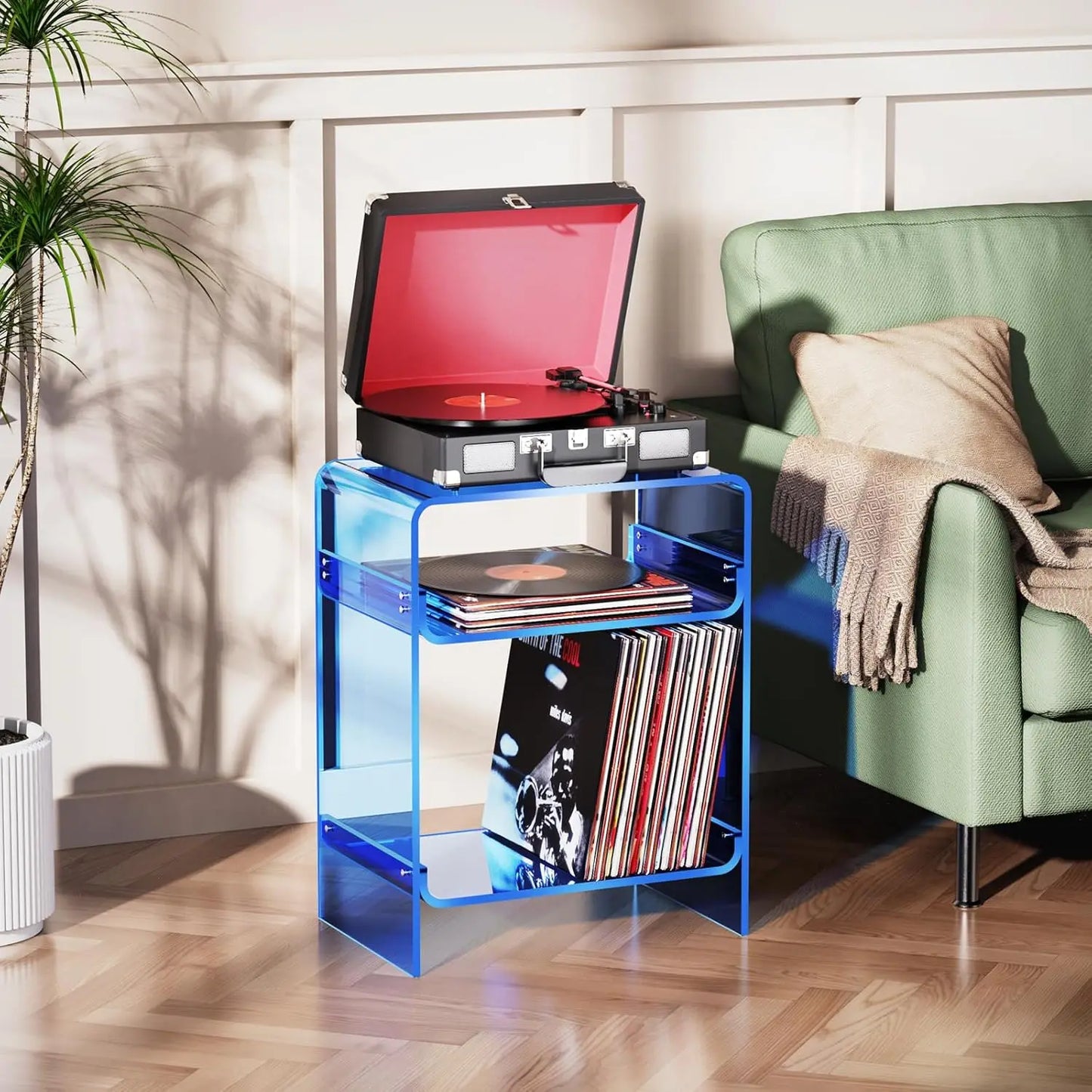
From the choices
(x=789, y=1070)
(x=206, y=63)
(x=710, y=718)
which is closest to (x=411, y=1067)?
(x=789, y=1070)

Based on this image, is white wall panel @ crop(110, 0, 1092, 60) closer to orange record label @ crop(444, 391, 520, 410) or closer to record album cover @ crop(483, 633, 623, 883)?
orange record label @ crop(444, 391, 520, 410)

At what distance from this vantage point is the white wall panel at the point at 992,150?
11.0 feet

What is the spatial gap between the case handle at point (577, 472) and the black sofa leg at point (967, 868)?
0.74m

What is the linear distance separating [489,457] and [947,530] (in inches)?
25.5

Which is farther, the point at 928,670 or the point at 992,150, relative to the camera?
the point at 992,150

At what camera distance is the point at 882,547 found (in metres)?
2.64

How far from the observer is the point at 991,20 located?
3393 millimetres

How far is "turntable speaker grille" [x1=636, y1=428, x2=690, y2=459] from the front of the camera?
8.20 ft

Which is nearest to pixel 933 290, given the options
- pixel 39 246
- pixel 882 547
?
pixel 882 547

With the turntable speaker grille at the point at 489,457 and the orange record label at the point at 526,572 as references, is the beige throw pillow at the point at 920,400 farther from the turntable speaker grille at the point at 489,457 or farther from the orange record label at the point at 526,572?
the turntable speaker grille at the point at 489,457

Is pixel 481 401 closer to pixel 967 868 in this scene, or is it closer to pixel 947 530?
pixel 947 530

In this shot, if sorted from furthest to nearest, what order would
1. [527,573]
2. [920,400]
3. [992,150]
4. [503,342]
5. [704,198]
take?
[992,150] → [704,198] → [920,400] → [503,342] → [527,573]

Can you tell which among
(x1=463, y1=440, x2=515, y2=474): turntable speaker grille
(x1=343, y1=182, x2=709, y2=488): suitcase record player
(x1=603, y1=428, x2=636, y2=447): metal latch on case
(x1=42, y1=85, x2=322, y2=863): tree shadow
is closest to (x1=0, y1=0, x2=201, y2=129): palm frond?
(x1=42, y1=85, x2=322, y2=863): tree shadow

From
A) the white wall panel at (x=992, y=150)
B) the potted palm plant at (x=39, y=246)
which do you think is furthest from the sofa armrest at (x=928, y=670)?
the potted palm plant at (x=39, y=246)
